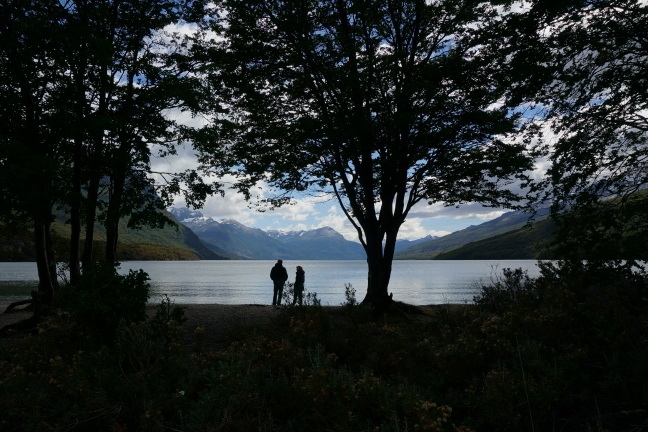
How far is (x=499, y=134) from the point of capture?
1355cm

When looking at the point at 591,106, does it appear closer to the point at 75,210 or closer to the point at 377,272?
the point at 377,272

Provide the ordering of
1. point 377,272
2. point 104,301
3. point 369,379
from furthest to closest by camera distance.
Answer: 1. point 377,272
2. point 104,301
3. point 369,379

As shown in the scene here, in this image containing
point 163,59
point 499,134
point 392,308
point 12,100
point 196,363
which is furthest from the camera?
point 163,59

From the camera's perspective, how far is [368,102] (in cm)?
1412

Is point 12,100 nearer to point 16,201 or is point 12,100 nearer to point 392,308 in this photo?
point 16,201

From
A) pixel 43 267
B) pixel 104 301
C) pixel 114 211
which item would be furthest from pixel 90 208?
pixel 104 301

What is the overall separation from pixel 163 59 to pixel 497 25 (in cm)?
1258

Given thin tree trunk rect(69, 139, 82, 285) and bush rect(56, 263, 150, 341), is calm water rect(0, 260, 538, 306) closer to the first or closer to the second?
bush rect(56, 263, 150, 341)

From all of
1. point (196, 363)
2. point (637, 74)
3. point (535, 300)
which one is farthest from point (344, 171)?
point (196, 363)

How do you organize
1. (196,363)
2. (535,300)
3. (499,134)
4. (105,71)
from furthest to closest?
(499,134) → (105,71) → (535,300) → (196,363)

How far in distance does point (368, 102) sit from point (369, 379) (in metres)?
10.5

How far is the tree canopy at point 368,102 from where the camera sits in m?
12.7

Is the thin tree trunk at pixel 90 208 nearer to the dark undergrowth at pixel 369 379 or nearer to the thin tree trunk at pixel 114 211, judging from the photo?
the thin tree trunk at pixel 114 211

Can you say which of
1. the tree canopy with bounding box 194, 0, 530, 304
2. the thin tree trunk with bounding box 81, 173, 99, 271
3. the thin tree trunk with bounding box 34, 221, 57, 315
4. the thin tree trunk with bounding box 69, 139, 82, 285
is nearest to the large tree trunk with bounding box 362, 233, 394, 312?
the tree canopy with bounding box 194, 0, 530, 304
